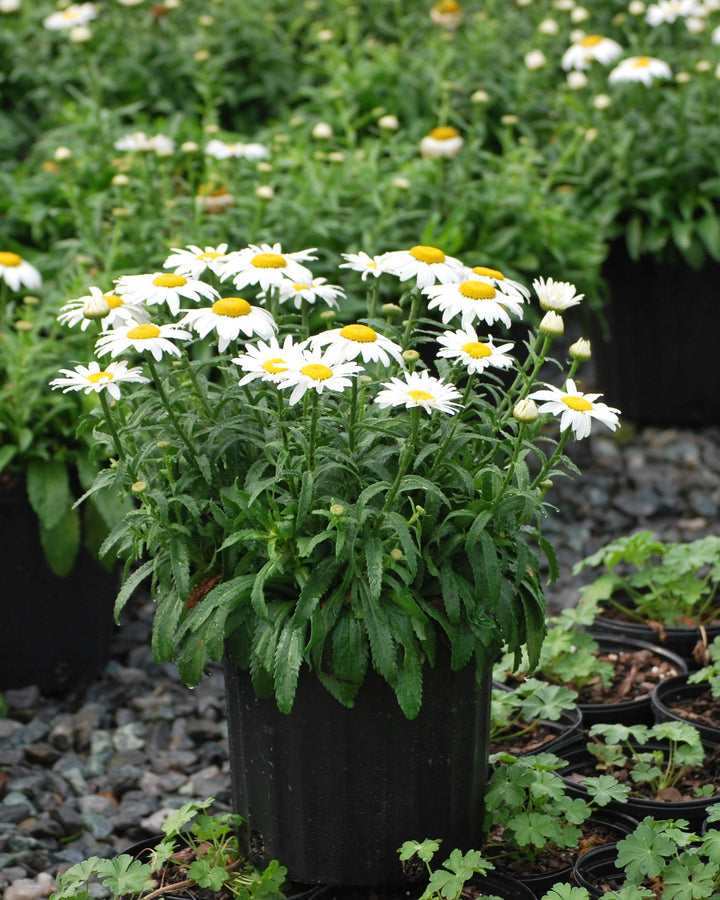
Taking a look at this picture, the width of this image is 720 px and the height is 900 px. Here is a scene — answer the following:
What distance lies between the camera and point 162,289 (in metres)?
2.21

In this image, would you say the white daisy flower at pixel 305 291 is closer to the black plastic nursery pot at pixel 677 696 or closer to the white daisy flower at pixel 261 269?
the white daisy flower at pixel 261 269

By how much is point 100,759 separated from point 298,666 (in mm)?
1339

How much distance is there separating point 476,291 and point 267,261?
1.30ft

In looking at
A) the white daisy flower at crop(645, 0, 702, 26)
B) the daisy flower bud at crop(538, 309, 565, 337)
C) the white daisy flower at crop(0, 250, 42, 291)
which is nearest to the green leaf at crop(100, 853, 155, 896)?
the daisy flower bud at crop(538, 309, 565, 337)

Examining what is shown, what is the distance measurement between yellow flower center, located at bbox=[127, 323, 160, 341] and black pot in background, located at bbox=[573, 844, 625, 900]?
4.10 feet

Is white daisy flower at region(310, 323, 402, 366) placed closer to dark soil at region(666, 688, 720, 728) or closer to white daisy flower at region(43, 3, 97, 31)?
dark soil at region(666, 688, 720, 728)

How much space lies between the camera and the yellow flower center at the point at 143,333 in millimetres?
2127

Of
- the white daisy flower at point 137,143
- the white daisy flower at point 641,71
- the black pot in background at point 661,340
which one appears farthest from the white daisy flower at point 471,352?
the black pot in background at point 661,340

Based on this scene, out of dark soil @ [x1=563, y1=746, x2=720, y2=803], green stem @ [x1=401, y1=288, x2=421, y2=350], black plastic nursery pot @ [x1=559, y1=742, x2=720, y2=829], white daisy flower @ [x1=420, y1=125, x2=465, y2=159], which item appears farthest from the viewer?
white daisy flower @ [x1=420, y1=125, x2=465, y2=159]

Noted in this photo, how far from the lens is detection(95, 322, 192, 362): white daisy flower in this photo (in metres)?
2.10

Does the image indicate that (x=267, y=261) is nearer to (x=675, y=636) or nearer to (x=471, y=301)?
(x=471, y=301)

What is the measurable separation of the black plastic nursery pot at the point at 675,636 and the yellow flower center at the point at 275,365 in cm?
156

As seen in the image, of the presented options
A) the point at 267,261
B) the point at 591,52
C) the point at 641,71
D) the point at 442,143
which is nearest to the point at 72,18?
the point at 442,143

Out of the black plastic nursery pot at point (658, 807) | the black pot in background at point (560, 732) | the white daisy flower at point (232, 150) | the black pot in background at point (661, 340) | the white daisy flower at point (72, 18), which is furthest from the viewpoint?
the black pot in background at point (661, 340)
